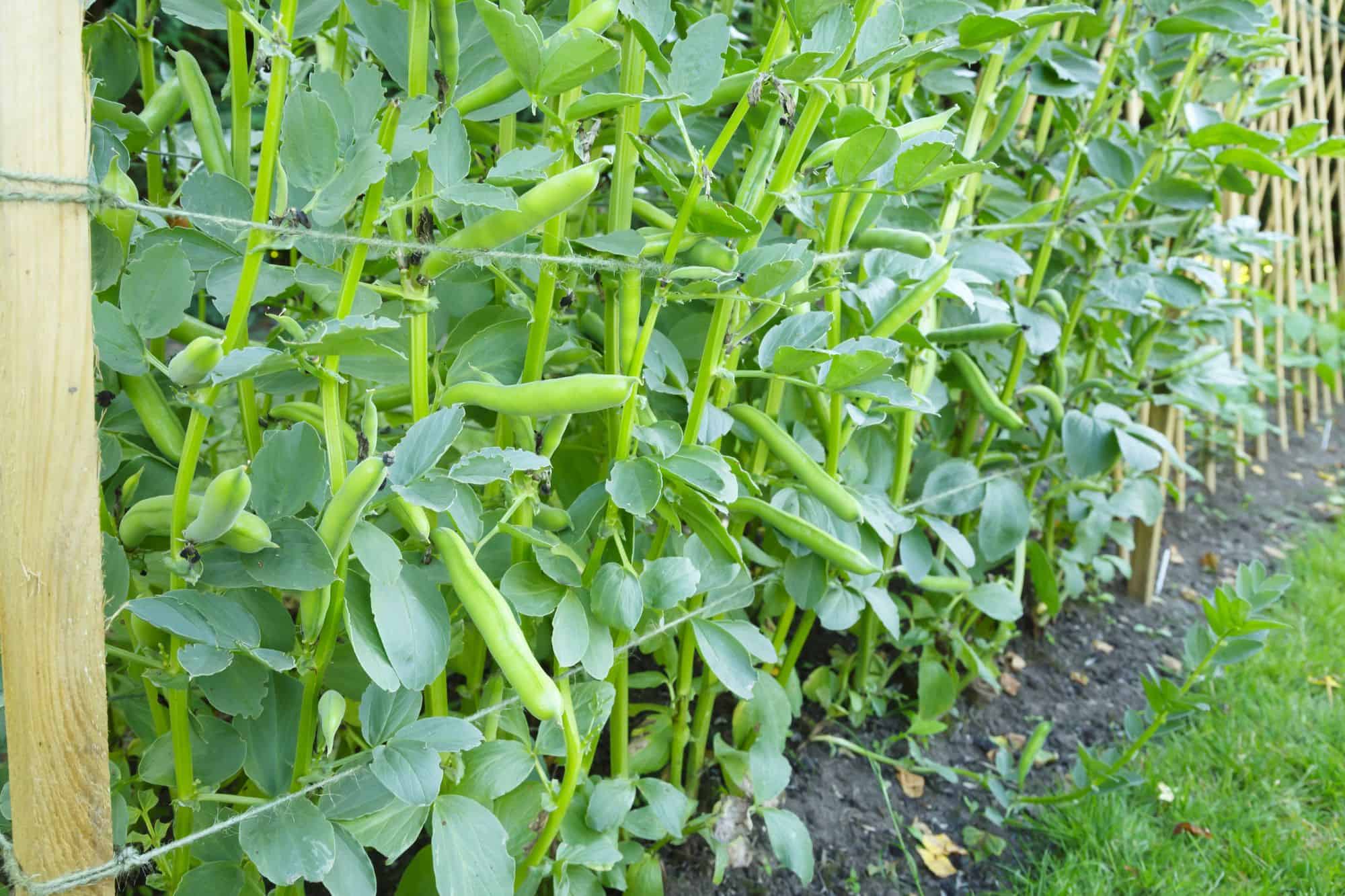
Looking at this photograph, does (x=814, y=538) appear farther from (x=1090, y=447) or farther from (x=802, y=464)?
(x=1090, y=447)

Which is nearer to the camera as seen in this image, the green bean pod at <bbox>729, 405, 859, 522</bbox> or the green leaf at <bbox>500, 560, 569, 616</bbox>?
the green leaf at <bbox>500, 560, 569, 616</bbox>

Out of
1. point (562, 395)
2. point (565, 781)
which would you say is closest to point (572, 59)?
point (562, 395)

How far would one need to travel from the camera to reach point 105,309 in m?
0.77

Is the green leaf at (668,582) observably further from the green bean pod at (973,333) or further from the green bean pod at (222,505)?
the green bean pod at (973,333)

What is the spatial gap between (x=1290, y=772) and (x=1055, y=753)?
43 centimetres

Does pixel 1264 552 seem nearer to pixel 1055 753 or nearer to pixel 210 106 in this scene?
pixel 1055 753

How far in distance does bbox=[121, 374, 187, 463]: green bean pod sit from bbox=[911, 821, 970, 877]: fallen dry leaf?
Result: 1.31 m

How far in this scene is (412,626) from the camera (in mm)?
825

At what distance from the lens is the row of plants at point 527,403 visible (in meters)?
0.78

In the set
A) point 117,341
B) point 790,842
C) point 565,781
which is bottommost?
point 790,842

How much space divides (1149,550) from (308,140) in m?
2.41

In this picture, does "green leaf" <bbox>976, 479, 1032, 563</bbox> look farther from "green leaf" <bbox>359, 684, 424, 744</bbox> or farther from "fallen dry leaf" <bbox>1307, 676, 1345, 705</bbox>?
"green leaf" <bbox>359, 684, 424, 744</bbox>

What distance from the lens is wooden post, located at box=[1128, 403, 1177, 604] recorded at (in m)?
2.47

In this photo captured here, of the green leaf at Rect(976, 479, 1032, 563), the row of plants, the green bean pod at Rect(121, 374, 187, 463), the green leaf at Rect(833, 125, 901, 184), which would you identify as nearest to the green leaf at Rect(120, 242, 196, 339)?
the row of plants
